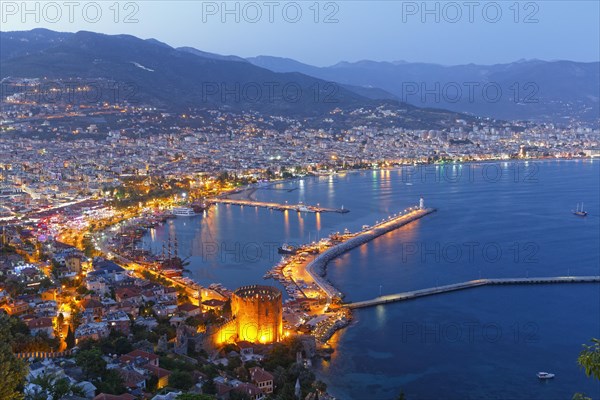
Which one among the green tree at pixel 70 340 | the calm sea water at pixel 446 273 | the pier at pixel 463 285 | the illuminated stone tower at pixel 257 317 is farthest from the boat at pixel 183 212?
the green tree at pixel 70 340

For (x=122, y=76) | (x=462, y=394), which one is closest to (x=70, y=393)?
(x=462, y=394)

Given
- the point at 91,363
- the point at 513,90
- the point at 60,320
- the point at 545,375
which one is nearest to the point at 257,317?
the point at 60,320

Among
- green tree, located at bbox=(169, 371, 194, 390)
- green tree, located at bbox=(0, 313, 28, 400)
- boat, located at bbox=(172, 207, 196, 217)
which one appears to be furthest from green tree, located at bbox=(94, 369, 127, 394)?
boat, located at bbox=(172, 207, 196, 217)

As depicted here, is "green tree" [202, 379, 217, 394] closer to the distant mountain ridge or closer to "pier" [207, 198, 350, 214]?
"pier" [207, 198, 350, 214]

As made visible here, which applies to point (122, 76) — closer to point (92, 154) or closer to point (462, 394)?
point (92, 154)

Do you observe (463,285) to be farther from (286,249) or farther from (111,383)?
(111,383)

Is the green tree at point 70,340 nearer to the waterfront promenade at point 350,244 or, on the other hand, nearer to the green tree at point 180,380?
the green tree at point 180,380
